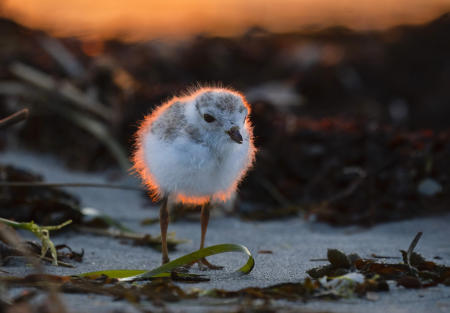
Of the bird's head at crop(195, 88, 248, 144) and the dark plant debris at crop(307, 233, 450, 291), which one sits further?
the bird's head at crop(195, 88, 248, 144)

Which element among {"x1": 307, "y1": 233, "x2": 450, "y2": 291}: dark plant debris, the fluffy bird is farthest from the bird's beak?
{"x1": 307, "y1": 233, "x2": 450, "y2": 291}: dark plant debris

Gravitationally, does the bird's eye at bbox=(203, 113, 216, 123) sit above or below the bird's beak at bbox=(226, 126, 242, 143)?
above

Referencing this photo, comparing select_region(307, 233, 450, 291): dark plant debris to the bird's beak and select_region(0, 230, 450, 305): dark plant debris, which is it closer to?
select_region(0, 230, 450, 305): dark plant debris

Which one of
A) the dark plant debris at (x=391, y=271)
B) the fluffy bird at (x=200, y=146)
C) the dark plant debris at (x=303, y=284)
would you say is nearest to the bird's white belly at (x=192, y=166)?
the fluffy bird at (x=200, y=146)

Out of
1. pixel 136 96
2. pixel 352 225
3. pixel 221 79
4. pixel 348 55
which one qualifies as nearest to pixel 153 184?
pixel 352 225

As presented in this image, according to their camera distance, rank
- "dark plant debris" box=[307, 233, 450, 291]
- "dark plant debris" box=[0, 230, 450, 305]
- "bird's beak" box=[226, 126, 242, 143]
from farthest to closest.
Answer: "bird's beak" box=[226, 126, 242, 143] → "dark plant debris" box=[307, 233, 450, 291] → "dark plant debris" box=[0, 230, 450, 305]

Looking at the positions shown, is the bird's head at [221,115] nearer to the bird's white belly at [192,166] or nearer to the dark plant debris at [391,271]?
the bird's white belly at [192,166]

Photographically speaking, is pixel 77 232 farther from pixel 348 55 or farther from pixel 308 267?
pixel 348 55

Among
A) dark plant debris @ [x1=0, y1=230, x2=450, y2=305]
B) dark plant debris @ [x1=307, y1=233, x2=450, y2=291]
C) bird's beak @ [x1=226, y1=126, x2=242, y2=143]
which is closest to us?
dark plant debris @ [x1=0, y1=230, x2=450, y2=305]
